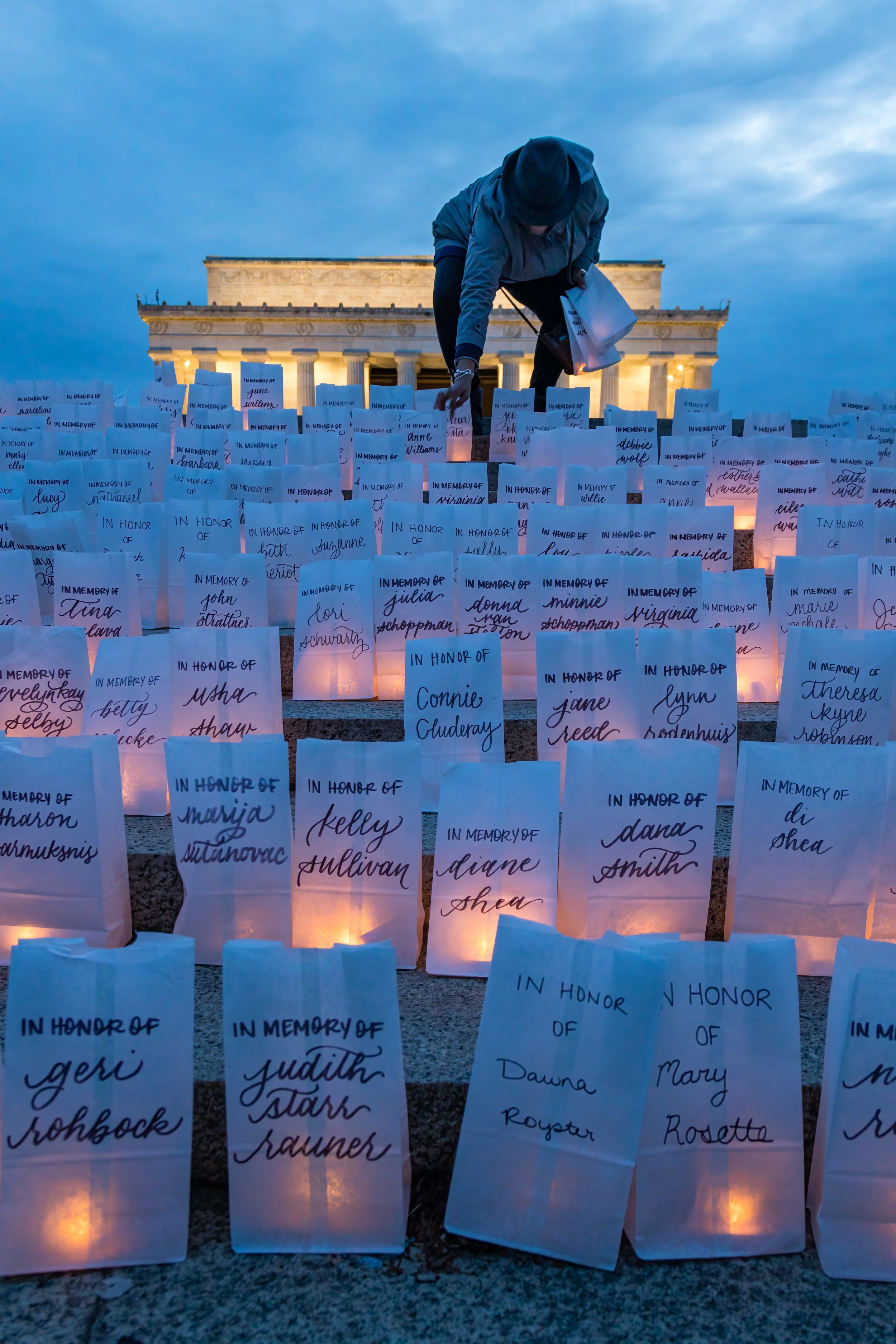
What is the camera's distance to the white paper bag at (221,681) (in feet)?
5.46

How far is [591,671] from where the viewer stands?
5.45ft

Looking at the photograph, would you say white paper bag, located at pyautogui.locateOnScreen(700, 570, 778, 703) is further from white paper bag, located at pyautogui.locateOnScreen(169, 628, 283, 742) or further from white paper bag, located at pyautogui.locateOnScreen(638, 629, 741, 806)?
white paper bag, located at pyautogui.locateOnScreen(169, 628, 283, 742)

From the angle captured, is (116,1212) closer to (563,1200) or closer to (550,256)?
(563,1200)

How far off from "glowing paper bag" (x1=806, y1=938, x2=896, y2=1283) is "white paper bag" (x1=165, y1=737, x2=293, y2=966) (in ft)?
2.63

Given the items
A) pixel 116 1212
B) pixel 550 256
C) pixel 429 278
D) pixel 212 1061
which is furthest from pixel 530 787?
pixel 429 278

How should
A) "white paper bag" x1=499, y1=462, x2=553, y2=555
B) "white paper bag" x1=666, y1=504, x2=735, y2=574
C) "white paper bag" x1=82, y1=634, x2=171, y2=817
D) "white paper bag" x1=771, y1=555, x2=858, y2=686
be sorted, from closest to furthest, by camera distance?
"white paper bag" x1=82, y1=634, x2=171, y2=817, "white paper bag" x1=771, y1=555, x2=858, y2=686, "white paper bag" x1=666, y1=504, x2=735, y2=574, "white paper bag" x1=499, y1=462, x2=553, y2=555

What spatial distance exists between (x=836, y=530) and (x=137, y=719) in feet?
6.68

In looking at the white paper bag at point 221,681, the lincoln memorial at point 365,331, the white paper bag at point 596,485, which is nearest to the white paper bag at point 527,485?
the white paper bag at point 596,485

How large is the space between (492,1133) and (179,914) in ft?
2.00

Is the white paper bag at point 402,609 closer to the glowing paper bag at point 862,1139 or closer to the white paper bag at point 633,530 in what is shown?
the white paper bag at point 633,530

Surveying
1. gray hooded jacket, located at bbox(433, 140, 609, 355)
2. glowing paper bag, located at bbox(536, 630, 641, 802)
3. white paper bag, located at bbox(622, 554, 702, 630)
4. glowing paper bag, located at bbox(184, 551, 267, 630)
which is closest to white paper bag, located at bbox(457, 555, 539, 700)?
white paper bag, located at bbox(622, 554, 702, 630)

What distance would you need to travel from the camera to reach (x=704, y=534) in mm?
2629

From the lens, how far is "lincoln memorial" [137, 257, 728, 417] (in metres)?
23.4

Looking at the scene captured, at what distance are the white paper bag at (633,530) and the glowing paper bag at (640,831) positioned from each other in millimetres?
1240
